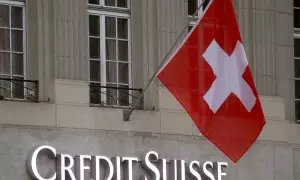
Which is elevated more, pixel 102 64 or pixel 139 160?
pixel 102 64

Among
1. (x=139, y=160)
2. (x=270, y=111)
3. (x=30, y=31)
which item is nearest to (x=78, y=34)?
(x=30, y=31)

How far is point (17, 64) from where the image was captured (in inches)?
942

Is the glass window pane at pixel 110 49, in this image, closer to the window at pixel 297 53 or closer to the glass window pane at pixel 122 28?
the glass window pane at pixel 122 28

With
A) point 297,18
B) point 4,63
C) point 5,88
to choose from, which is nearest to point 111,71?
point 4,63

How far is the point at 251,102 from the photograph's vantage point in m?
23.8

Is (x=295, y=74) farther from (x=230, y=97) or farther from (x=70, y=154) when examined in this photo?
(x=70, y=154)

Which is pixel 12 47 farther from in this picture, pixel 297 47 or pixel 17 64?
pixel 297 47

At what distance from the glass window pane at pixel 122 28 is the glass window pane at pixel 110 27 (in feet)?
0.45

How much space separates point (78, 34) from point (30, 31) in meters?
0.84

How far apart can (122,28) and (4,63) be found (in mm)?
2488

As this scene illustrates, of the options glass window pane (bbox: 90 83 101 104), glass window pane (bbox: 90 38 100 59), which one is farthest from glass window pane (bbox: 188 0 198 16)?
glass window pane (bbox: 90 83 101 104)

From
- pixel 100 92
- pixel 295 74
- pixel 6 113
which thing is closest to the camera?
pixel 6 113

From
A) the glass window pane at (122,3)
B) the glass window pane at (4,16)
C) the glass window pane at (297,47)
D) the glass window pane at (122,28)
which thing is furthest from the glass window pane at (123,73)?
the glass window pane at (297,47)

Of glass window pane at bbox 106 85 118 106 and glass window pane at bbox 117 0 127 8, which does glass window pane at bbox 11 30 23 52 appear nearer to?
glass window pane at bbox 106 85 118 106
